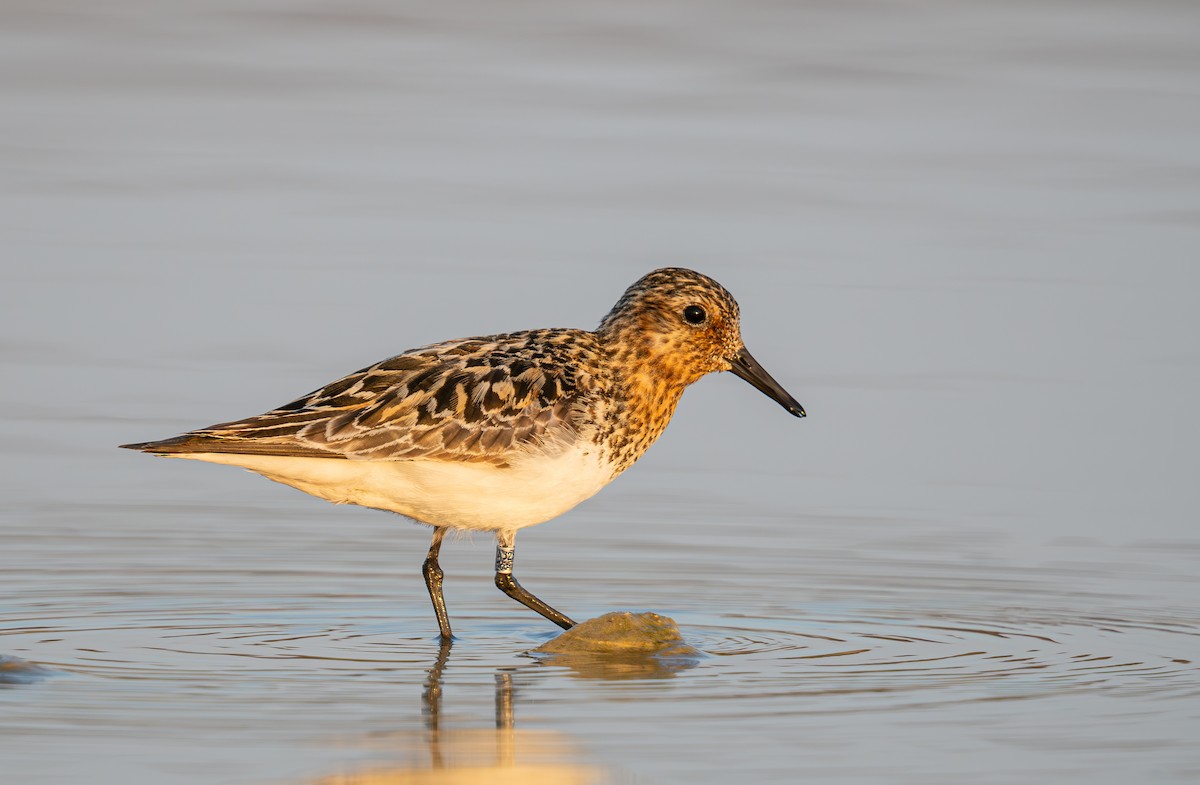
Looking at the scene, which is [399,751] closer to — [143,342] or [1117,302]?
[143,342]

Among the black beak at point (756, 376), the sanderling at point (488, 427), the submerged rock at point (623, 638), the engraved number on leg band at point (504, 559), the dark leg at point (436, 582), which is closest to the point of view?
the submerged rock at point (623, 638)

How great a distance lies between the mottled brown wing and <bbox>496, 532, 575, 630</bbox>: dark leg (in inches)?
27.4

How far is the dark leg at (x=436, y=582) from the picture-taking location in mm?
11023

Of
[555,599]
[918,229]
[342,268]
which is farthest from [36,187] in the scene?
[555,599]

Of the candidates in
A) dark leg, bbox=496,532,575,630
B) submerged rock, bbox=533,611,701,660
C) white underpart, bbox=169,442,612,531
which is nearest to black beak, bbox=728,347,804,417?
white underpart, bbox=169,442,612,531

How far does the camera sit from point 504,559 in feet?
37.7

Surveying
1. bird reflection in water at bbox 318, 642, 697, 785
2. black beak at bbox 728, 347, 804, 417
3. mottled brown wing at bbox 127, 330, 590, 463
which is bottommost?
bird reflection in water at bbox 318, 642, 697, 785

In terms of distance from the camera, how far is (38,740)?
8.47 meters

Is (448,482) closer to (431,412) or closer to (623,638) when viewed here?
(431,412)

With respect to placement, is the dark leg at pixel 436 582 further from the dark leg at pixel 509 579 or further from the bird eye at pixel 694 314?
the bird eye at pixel 694 314

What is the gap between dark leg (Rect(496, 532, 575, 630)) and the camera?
444 inches

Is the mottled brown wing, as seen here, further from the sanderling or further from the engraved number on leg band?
the engraved number on leg band

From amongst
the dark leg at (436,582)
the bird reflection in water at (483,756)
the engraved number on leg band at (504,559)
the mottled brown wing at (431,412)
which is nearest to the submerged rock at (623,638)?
the dark leg at (436,582)

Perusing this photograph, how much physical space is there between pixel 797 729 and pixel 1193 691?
2.07 meters
